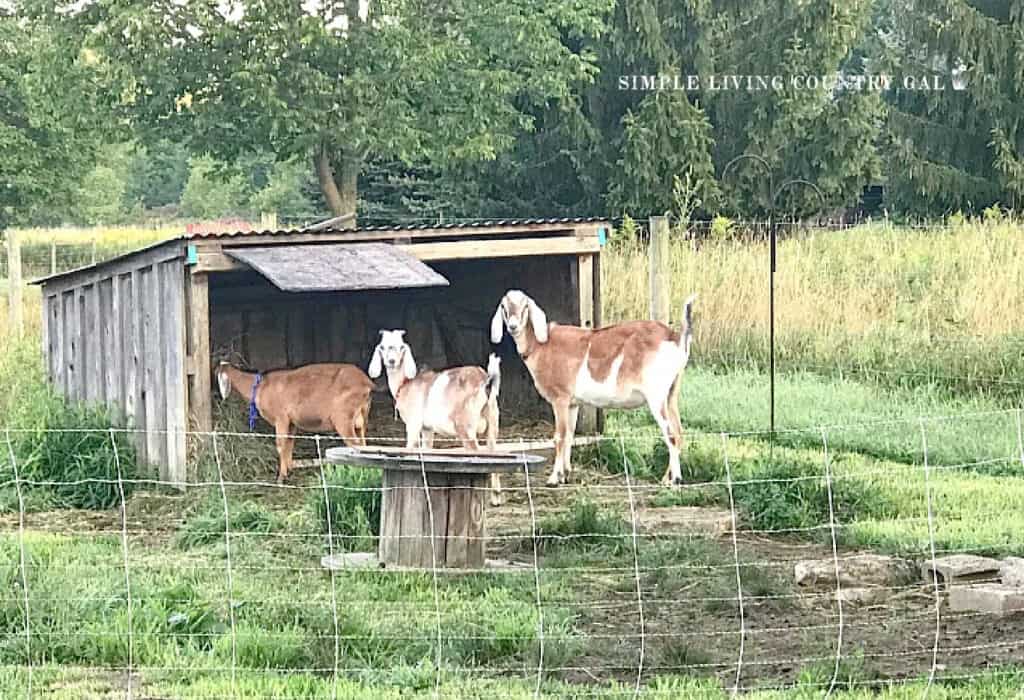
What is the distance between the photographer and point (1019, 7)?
1330 inches

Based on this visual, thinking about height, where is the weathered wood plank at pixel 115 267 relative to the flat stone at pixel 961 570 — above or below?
above

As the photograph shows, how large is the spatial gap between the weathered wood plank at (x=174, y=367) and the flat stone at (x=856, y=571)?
5191 millimetres

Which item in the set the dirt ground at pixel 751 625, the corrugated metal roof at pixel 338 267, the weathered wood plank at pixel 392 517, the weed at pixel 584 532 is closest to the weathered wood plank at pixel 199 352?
the corrugated metal roof at pixel 338 267

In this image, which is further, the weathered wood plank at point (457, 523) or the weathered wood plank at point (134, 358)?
the weathered wood plank at point (134, 358)

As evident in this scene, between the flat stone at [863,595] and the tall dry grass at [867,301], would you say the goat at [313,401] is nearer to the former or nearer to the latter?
the flat stone at [863,595]

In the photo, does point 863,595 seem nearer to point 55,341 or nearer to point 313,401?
point 313,401

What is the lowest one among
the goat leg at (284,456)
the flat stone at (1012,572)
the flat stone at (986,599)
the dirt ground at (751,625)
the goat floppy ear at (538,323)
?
the dirt ground at (751,625)

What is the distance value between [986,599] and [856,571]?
0.94 meters

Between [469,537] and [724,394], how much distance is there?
310 inches

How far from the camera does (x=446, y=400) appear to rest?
12.9 metres

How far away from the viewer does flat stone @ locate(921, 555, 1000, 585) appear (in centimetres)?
946

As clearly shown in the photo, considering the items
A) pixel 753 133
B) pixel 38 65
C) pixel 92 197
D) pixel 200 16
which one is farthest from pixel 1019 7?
pixel 92 197

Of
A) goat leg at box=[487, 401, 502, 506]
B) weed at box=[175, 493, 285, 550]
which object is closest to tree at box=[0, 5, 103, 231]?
goat leg at box=[487, 401, 502, 506]

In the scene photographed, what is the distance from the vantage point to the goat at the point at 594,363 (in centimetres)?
1378
